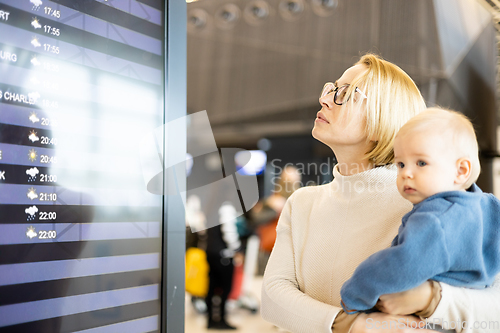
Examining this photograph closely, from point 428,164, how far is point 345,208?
1.01ft

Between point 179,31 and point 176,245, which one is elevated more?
point 179,31

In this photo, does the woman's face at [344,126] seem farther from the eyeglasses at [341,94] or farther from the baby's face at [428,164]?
the baby's face at [428,164]

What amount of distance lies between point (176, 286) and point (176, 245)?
9 cm

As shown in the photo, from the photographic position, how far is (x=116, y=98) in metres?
0.89

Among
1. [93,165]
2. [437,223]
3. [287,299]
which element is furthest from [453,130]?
[93,165]

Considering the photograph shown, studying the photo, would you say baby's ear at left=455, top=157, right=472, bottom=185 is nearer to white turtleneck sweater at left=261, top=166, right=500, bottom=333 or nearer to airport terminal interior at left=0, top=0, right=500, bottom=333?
white turtleneck sweater at left=261, top=166, right=500, bottom=333

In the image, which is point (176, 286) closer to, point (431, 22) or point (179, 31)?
point (179, 31)

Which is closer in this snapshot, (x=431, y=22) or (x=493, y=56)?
(x=431, y=22)

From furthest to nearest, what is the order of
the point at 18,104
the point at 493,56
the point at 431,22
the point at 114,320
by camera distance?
the point at 493,56, the point at 431,22, the point at 114,320, the point at 18,104

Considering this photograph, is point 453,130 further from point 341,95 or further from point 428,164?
point 341,95

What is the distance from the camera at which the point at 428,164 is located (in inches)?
35.2

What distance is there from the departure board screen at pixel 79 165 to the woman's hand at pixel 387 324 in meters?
0.46

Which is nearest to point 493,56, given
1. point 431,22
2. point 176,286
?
point 431,22

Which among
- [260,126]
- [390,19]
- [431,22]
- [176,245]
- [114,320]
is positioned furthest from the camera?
[260,126]
